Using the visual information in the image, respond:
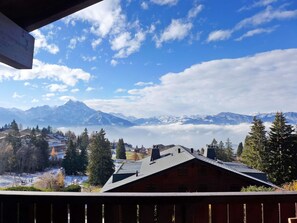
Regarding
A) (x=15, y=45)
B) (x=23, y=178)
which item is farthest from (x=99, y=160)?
(x=15, y=45)

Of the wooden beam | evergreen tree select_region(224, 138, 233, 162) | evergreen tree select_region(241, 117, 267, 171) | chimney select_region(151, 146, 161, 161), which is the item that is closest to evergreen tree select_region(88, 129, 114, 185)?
chimney select_region(151, 146, 161, 161)

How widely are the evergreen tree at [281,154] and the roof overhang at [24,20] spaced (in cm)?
2561

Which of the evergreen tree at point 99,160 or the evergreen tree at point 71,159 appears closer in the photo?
the evergreen tree at point 71,159

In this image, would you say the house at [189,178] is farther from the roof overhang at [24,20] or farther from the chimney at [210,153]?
the roof overhang at [24,20]

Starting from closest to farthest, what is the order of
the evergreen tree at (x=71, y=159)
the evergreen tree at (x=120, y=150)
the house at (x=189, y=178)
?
the house at (x=189, y=178)
the evergreen tree at (x=71, y=159)
the evergreen tree at (x=120, y=150)

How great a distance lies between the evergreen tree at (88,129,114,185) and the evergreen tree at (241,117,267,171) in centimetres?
1196

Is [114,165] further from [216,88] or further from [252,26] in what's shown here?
[216,88]

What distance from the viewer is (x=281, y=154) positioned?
25.8 metres

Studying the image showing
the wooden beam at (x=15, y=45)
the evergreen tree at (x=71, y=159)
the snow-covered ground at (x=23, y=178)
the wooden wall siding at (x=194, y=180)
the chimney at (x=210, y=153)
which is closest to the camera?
the wooden beam at (x=15, y=45)

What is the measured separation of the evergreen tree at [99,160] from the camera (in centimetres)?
2611
